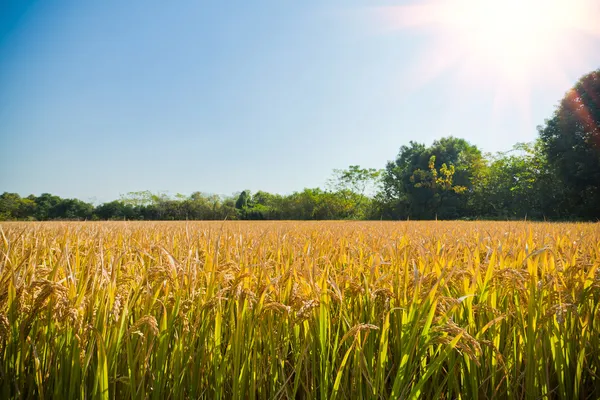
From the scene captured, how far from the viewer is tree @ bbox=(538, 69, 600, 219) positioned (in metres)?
19.2

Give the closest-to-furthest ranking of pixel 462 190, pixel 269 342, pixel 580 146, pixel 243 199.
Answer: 1. pixel 269 342
2. pixel 580 146
3. pixel 462 190
4. pixel 243 199

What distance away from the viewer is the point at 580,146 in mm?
19625

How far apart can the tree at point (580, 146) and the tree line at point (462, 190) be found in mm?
51

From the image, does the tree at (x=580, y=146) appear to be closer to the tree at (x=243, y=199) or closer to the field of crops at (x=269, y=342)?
the field of crops at (x=269, y=342)

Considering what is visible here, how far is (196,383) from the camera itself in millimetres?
960

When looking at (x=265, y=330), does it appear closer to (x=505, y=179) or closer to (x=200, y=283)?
(x=200, y=283)

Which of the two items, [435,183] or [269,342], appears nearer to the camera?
[269,342]

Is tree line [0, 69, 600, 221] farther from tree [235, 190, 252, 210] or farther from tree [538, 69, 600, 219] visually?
tree [235, 190, 252, 210]

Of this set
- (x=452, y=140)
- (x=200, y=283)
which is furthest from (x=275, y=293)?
(x=452, y=140)

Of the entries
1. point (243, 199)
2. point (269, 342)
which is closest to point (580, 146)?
point (269, 342)

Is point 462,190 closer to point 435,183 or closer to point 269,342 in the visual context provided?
point 435,183

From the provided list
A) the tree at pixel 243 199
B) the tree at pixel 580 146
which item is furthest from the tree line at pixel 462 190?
the tree at pixel 243 199

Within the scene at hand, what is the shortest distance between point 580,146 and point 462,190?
11.4m

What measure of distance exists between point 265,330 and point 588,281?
150cm
